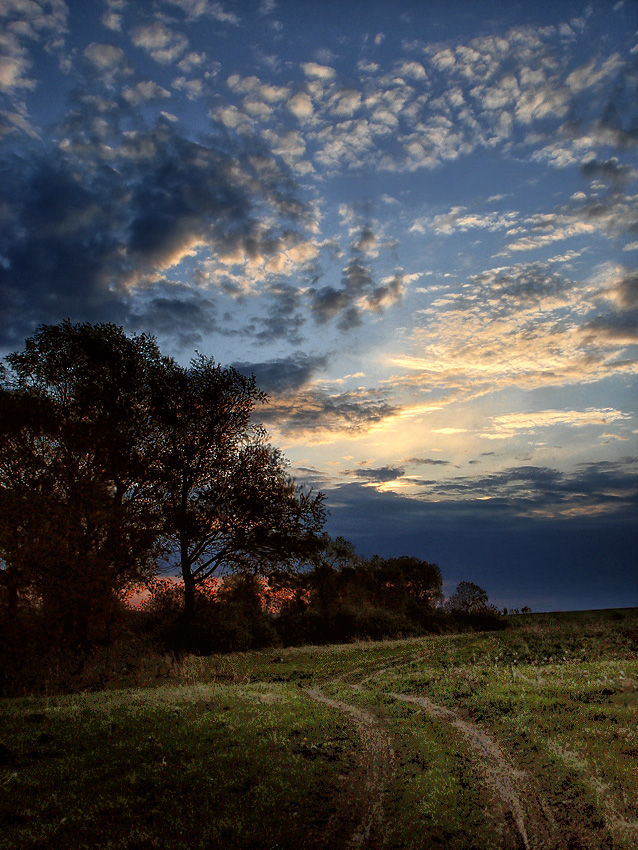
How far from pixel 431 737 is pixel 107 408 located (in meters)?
21.6

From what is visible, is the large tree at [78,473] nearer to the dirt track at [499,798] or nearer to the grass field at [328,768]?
the grass field at [328,768]

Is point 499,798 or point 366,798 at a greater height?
point 366,798

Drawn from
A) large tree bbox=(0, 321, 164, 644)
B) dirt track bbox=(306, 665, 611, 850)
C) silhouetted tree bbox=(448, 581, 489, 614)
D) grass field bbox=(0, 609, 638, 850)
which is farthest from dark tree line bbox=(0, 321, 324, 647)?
silhouetted tree bbox=(448, 581, 489, 614)

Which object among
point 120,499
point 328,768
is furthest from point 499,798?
point 120,499

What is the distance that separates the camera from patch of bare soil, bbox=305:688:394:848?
826 cm

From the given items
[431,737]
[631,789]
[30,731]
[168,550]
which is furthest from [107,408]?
[631,789]

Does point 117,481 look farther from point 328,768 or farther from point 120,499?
point 328,768

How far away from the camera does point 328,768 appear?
10992 mm

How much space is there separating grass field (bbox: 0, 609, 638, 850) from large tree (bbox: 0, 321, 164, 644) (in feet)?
19.1

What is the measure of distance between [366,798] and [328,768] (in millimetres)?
1589

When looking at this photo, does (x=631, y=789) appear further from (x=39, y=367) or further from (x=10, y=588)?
(x=39, y=367)

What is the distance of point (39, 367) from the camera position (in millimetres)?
27812

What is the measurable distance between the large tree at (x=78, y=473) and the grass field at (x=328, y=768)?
582 cm

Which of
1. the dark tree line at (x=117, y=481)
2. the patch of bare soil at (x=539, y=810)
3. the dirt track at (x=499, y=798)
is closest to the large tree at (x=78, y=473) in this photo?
the dark tree line at (x=117, y=481)
